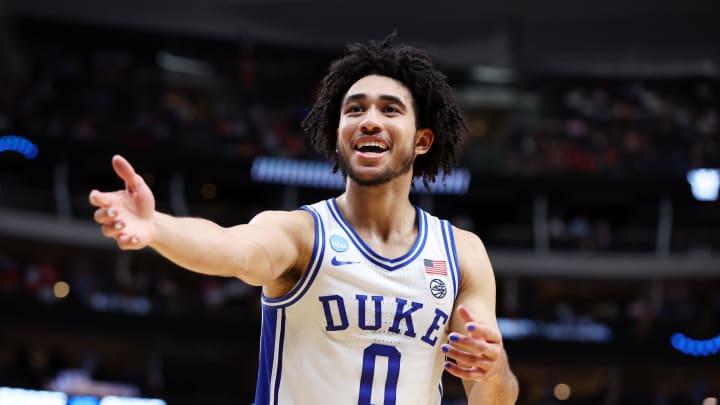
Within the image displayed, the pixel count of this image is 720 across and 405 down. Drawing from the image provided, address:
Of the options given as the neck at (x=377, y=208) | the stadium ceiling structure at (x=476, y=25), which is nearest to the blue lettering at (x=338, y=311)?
the neck at (x=377, y=208)

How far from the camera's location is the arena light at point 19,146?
2755 centimetres

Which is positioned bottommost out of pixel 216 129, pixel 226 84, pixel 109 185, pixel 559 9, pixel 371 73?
pixel 371 73

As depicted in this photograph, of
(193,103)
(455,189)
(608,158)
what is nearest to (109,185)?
(193,103)

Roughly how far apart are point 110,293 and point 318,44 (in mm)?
14204

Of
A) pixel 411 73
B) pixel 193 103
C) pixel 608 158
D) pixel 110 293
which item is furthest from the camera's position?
pixel 193 103

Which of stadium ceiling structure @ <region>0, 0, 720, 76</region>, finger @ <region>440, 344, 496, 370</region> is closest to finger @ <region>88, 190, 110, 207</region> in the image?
finger @ <region>440, 344, 496, 370</region>

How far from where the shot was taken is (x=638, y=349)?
77.7ft

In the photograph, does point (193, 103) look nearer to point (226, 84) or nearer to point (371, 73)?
point (226, 84)

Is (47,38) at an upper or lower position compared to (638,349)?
upper

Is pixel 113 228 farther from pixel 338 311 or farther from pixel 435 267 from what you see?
pixel 435 267

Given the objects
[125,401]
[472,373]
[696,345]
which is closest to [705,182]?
[696,345]

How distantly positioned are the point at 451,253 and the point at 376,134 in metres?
0.71

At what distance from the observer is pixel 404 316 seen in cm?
395

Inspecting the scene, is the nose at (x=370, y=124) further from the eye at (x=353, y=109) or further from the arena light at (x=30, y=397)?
the arena light at (x=30, y=397)
